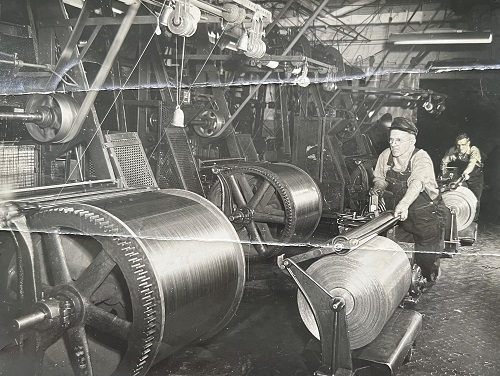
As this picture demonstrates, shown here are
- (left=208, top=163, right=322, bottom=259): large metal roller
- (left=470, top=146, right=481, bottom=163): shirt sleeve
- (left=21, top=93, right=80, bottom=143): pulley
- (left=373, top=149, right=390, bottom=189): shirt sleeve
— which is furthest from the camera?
(left=208, top=163, right=322, bottom=259): large metal roller

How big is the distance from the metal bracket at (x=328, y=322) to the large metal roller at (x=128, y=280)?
1.42 feet

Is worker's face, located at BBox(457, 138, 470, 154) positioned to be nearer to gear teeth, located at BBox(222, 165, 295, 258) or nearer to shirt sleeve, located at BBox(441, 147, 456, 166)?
shirt sleeve, located at BBox(441, 147, 456, 166)

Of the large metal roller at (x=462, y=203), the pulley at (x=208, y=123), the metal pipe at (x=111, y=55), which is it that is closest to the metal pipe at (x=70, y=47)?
the metal pipe at (x=111, y=55)

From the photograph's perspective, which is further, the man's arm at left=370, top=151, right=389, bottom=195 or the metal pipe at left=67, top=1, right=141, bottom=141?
the man's arm at left=370, top=151, right=389, bottom=195

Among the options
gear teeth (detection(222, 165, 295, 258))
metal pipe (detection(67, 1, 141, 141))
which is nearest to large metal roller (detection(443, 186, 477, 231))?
gear teeth (detection(222, 165, 295, 258))

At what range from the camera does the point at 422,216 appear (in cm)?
380

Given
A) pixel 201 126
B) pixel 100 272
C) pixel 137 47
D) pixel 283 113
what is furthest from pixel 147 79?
pixel 100 272

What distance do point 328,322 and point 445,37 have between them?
1529 mm

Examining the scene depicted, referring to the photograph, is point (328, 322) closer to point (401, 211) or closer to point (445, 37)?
point (401, 211)

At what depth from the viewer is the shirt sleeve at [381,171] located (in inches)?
139

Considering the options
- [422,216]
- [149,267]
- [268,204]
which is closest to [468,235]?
[422,216]

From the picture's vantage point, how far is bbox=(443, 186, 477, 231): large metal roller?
4.71 m

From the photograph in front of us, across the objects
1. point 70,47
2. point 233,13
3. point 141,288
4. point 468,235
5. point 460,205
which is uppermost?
point 233,13

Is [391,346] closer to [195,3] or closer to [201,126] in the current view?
[195,3]
